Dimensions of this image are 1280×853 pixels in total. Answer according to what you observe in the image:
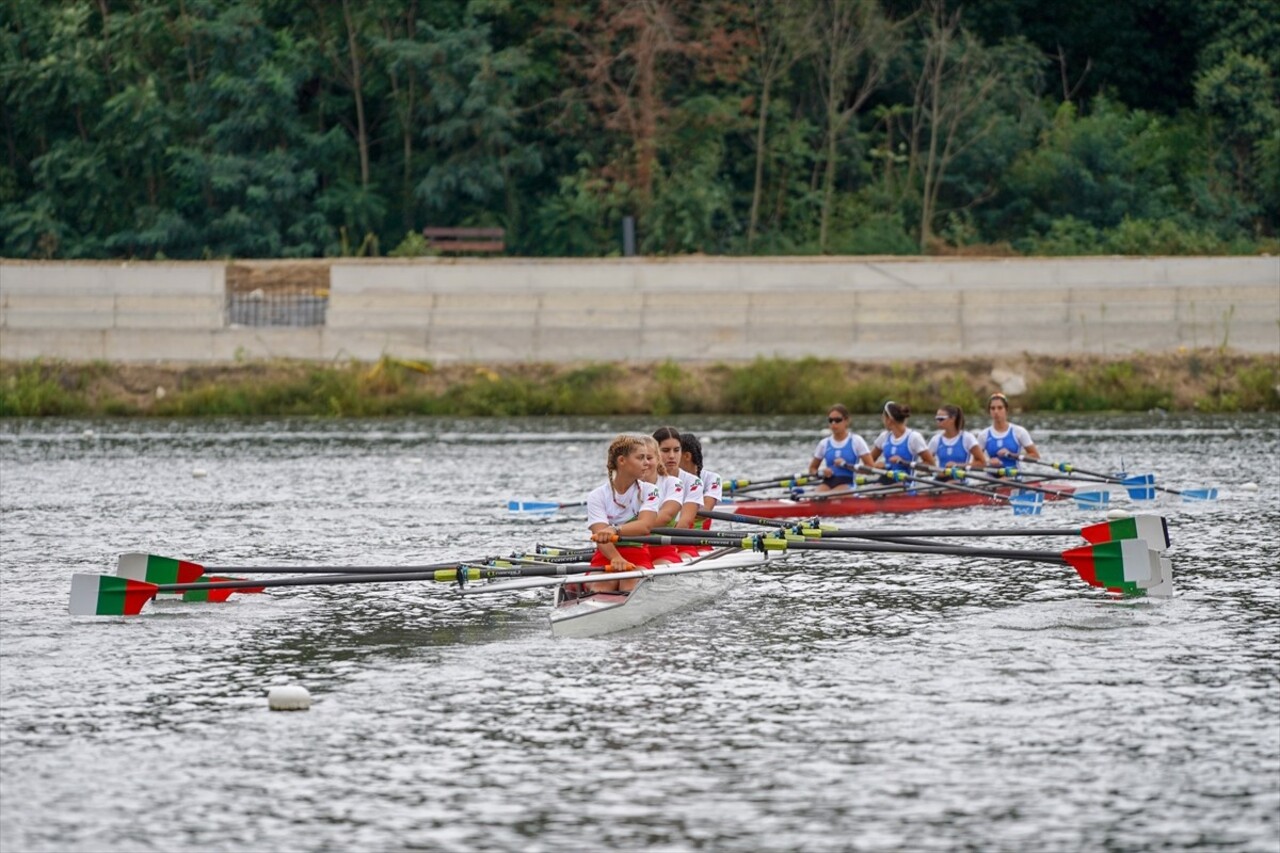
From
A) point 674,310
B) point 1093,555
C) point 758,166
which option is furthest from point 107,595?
point 758,166

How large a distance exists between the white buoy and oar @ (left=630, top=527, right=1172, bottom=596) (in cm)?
364

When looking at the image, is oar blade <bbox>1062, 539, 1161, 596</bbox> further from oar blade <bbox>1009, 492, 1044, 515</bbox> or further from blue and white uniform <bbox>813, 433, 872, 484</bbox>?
blue and white uniform <bbox>813, 433, 872, 484</bbox>

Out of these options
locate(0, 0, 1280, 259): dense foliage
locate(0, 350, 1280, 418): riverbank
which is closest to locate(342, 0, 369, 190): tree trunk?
locate(0, 0, 1280, 259): dense foliage

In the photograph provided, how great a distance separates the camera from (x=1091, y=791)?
989 cm

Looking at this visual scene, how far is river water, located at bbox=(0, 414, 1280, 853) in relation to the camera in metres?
9.48

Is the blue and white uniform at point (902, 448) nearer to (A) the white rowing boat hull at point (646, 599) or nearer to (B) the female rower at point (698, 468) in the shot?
(B) the female rower at point (698, 468)

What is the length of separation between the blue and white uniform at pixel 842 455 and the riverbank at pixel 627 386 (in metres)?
13.9

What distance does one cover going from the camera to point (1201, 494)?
22.9 metres

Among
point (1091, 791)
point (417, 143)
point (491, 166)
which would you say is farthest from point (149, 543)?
point (417, 143)

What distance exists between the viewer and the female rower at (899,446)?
76.3 ft

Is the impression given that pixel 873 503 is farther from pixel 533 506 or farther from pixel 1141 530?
pixel 1141 530

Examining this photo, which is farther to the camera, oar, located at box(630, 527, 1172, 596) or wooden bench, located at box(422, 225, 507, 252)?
wooden bench, located at box(422, 225, 507, 252)

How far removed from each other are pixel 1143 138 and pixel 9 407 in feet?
93.6

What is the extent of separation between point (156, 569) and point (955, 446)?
11.3 m
